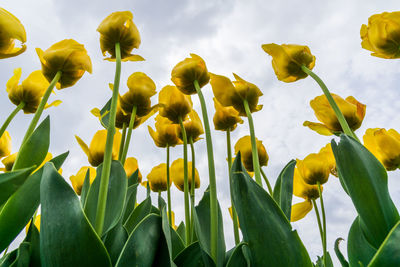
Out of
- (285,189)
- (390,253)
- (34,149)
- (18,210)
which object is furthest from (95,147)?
(390,253)

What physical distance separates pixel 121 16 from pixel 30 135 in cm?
30

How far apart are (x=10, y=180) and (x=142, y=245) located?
8.1 inches

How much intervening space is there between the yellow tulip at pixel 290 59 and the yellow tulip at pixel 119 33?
0.30 m

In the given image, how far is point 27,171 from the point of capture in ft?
1.54

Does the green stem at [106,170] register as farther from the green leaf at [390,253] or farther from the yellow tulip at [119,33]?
the green leaf at [390,253]

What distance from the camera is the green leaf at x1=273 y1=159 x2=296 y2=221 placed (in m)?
0.69

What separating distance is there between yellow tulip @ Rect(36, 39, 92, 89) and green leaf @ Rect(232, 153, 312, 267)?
0.44 m

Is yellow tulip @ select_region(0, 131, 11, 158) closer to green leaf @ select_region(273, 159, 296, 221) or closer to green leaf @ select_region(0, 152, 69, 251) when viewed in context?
green leaf @ select_region(0, 152, 69, 251)

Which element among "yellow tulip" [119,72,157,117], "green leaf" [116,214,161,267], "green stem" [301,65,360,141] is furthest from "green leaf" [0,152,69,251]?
"green stem" [301,65,360,141]

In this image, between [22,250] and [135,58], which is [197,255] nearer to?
[22,250]

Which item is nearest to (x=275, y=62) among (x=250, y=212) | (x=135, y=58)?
(x=135, y=58)

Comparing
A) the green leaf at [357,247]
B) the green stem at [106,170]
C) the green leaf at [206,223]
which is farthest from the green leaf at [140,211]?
the green leaf at [357,247]

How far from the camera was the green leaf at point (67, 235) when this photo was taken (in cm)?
41

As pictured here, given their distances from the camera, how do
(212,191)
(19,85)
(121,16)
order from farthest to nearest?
(19,85) < (121,16) < (212,191)
